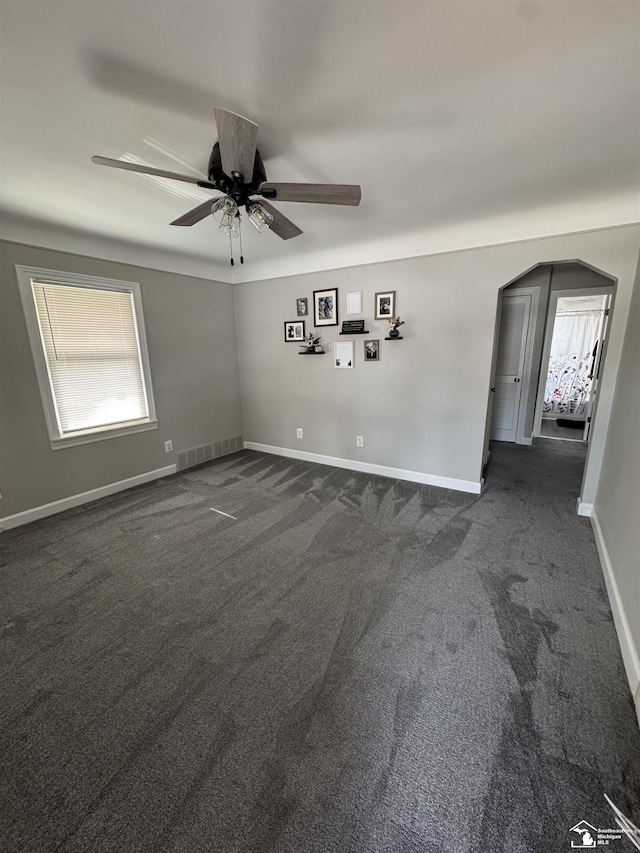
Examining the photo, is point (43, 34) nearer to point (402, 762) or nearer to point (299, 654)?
point (299, 654)

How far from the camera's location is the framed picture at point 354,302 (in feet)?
11.5

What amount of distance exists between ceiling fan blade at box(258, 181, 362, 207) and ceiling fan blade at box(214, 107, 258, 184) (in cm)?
11

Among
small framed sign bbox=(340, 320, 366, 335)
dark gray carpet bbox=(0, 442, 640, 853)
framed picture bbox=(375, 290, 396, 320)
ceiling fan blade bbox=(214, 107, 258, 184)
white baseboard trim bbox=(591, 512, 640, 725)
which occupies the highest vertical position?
ceiling fan blade bbox=(214, 107, 258, 184)

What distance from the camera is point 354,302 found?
11.6ft

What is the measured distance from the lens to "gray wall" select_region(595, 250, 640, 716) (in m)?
1.64

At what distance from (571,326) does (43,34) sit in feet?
24.8

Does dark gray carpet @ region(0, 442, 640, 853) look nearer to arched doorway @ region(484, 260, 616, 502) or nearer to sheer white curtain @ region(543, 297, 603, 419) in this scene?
arched doorway @ region(484, 260, 616, 502)

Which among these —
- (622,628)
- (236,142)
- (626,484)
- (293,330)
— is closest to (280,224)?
(236,142)

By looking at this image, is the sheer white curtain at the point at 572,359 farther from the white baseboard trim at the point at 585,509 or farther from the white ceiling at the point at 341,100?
the white ceiling at the point at 341,100

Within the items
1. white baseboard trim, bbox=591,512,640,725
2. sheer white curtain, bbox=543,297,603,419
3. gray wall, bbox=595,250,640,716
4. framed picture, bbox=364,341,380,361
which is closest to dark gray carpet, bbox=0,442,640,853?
white baseboard trim, bbox=591,512,640,725

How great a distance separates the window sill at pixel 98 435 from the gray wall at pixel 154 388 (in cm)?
5

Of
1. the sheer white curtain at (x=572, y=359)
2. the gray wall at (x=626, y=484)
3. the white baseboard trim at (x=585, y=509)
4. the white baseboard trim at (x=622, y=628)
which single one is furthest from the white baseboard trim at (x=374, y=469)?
the sheer white curtain at (x=572, y=359)

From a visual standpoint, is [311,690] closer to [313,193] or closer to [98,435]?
[313,193]

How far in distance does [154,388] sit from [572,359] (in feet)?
23.5
